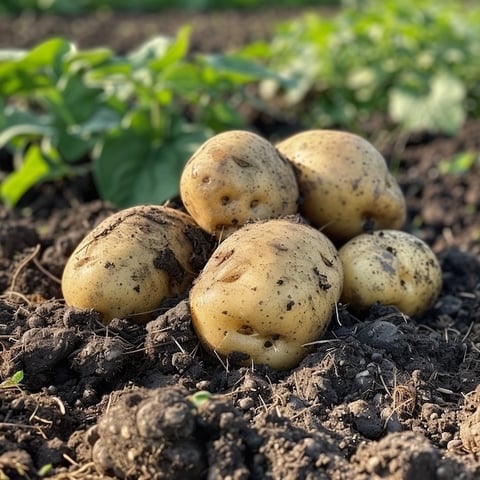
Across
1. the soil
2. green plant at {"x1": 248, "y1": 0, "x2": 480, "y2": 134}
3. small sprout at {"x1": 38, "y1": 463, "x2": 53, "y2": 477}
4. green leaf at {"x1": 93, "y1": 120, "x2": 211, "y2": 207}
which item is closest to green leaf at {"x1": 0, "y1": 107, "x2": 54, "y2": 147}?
green leaf at {"x1": 93, "y1": 120, "x2": 211, "y2": 207}

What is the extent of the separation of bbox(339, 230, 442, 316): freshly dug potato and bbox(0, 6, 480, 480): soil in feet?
0.28

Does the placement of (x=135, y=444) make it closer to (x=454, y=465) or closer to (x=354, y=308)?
(x=454, y=465)

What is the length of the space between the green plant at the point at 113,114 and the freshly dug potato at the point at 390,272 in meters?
1.29

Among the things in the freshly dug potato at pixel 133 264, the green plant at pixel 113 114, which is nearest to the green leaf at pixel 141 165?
the green plant at pixel 113 114

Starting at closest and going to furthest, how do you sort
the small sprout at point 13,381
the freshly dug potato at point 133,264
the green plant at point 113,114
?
the small sprout at point 13,381 < the freshly dug potato at point 133,264 < the green plant at point 113,114

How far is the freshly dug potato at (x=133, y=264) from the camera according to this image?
2.66 meters

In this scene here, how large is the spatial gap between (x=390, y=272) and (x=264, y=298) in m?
0.67

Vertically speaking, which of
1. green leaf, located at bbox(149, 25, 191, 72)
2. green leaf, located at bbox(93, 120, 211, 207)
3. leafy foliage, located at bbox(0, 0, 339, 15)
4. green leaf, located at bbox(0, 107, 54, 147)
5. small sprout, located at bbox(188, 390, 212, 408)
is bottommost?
leafy foliage, located at bbox(0, 0, 339, 15)

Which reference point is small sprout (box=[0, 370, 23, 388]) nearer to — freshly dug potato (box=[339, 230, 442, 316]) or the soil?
the soil

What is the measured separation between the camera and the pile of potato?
2.48 m

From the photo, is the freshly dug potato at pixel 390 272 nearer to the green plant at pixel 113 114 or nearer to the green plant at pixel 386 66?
the green plant at pixel 113 114

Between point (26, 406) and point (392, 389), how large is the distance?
103 cm

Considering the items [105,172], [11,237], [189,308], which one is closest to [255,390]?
[189,308]

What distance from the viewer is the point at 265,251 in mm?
2496
